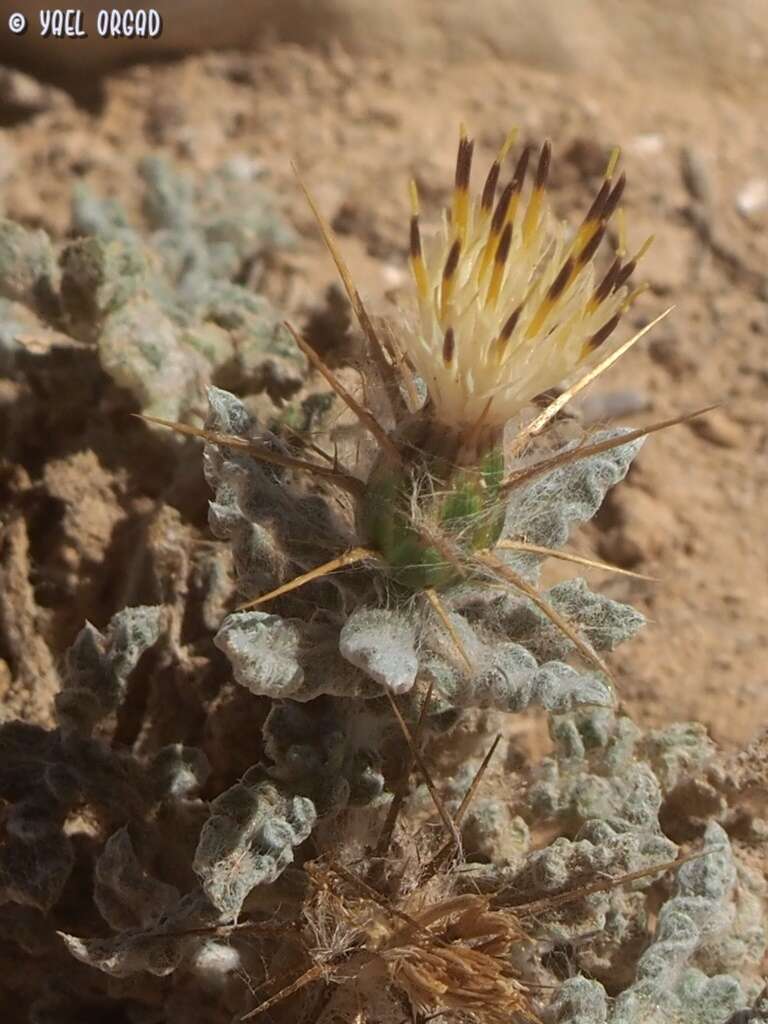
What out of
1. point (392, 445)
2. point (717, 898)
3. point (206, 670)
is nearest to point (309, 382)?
point (206, 670)

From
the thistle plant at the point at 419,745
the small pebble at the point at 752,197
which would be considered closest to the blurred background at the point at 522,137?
the small pebble at the point at 752,197

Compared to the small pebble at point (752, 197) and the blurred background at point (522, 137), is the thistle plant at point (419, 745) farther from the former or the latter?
the small pebble at point (752, 197)

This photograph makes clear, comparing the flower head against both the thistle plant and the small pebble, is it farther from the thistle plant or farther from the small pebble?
the small pebble

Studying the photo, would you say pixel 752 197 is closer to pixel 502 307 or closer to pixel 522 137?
pixel 522 137

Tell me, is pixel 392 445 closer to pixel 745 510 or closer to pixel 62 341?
pixel 62 341

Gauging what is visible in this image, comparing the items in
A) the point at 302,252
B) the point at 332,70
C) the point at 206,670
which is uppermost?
the point at 332,70

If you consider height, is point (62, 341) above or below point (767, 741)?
above

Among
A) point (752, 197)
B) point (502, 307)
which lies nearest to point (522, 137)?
point (752, 197)

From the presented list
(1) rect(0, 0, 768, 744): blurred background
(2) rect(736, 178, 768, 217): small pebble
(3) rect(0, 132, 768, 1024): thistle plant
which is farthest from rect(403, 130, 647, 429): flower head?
(2) rect(736, 178, 768, 217): small pebble
